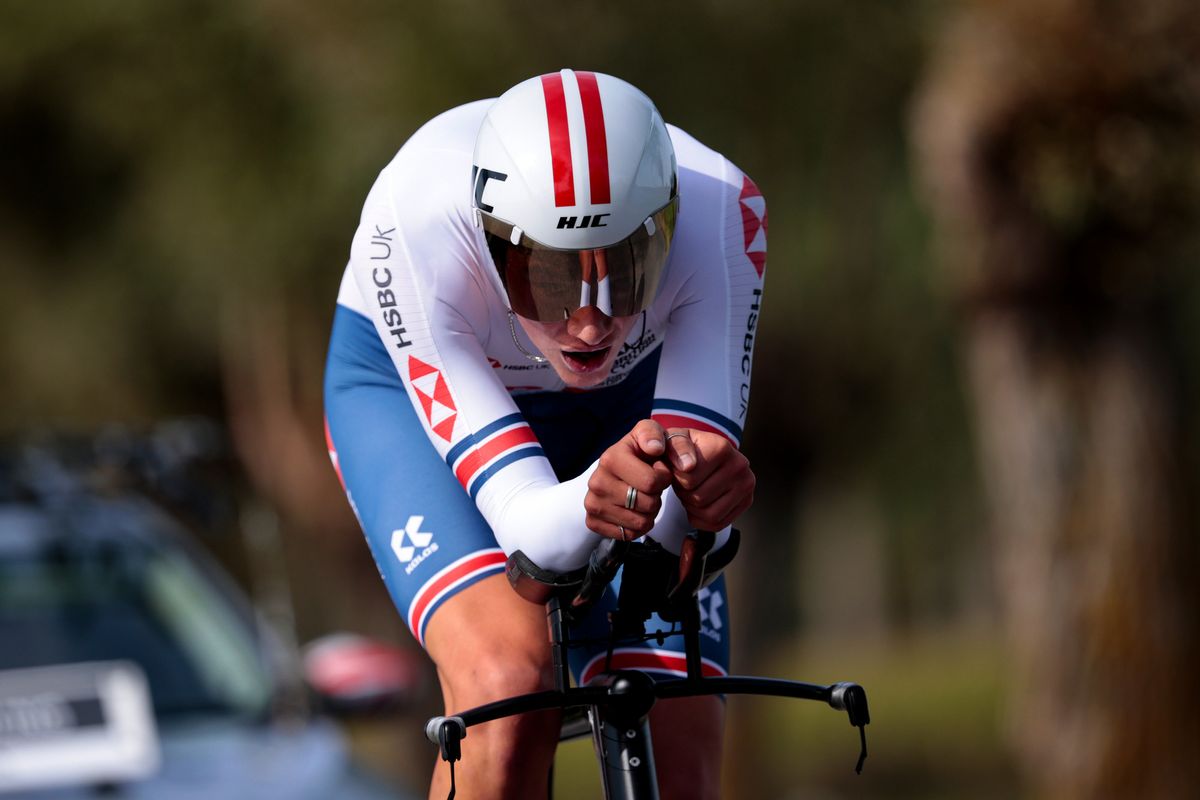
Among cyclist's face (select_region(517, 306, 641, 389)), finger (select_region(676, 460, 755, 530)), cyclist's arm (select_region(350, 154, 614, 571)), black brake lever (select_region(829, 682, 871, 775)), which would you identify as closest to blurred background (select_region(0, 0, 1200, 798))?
cyclist's arm (select_region(350, 154, 614, 571))

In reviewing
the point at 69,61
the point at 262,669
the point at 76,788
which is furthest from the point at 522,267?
the point at 69,61

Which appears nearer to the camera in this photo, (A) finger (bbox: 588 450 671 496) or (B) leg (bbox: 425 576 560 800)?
(A) finger (bbox: 588 450 671 496)

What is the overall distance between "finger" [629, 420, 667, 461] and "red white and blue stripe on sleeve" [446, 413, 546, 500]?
486 mm

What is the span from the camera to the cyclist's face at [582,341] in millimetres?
3119

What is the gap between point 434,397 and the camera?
3.27 m

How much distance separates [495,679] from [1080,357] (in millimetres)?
7562

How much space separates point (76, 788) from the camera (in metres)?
6.14

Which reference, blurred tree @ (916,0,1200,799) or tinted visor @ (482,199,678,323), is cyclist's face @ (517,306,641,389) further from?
blurred tree @ (916,0,1200,799)

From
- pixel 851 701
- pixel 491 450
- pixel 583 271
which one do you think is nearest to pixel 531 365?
pixel 491 450

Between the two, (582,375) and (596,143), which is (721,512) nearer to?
(582,375)

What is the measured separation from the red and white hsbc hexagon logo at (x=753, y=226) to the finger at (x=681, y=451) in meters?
0.76

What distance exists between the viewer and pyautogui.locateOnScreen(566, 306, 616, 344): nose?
10.2ft

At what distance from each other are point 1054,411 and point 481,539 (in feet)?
24.3

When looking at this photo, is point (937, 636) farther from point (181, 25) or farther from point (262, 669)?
point (262, 669)
